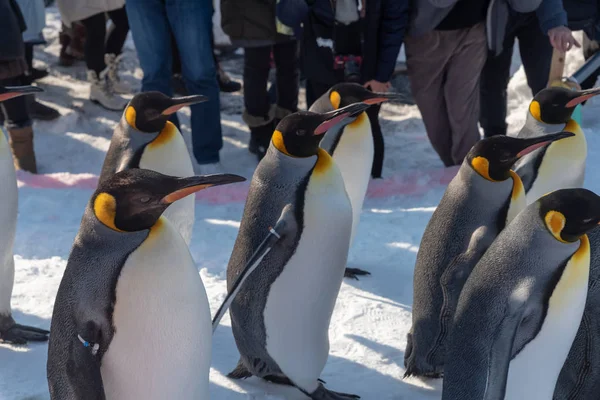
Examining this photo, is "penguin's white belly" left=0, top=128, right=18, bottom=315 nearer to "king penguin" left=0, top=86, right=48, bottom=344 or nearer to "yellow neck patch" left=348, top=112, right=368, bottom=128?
"king penguin" left=0, top=86, right=48, bottom=344

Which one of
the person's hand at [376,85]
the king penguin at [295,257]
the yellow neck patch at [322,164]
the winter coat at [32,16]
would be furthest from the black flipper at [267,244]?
the winter coat at [32,16]

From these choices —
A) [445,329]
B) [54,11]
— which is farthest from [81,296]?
[54,11]

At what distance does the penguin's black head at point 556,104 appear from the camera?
2576mm

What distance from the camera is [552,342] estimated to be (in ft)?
5.72

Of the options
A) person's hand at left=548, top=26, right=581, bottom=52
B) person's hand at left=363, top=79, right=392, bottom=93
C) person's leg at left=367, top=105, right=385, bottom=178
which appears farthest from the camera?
person's leg at left=367, top=105, right=385, bottom=178

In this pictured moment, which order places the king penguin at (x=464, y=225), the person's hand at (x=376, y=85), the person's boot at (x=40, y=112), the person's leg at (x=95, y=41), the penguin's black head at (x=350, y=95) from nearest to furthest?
the king penguin at (x=464, y=225), the penguin's black head at (x=350, y=95), the person's hand at (x=376, y=85), the person's leg at (x=95, y=41), the person's boot at (x=40, y=112)

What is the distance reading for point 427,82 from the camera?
12.0 feet

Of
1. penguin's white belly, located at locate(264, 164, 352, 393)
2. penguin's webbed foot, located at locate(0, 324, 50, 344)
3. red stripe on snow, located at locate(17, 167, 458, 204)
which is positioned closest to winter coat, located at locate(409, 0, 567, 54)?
red stripe on snow, located at locate(17, 167, 458, 204)

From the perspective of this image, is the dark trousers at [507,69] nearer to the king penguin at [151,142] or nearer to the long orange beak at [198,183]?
the king penguin at [151,142]

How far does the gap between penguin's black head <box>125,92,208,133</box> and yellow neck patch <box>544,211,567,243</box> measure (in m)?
1.28

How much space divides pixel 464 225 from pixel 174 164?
1.02 metres

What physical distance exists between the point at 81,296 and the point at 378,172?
243 centimetres

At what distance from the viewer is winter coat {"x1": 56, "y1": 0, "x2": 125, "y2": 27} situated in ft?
15.5

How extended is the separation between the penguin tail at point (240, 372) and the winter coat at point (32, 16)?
8.57ft
